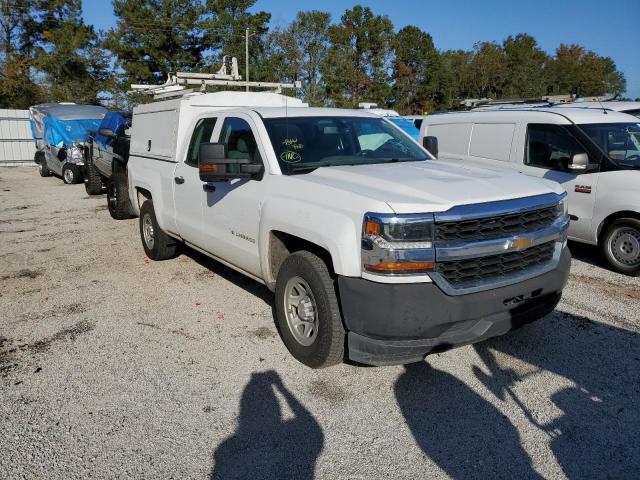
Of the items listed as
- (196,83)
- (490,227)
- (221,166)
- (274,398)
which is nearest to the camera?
(490,227)

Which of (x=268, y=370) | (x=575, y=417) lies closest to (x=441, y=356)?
(x=575, y=417)

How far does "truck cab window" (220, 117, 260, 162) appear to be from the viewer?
4.61m

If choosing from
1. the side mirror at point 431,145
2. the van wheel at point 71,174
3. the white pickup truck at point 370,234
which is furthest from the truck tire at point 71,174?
the side mirror at point 431,145

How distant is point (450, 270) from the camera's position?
3.23 m

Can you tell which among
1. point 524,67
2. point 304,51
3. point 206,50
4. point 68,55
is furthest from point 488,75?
point 68,55

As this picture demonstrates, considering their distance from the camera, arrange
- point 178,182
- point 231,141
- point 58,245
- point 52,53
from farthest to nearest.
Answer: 1. point 52,53
2. point 58,245
3. point 178,182
4. point 231,141

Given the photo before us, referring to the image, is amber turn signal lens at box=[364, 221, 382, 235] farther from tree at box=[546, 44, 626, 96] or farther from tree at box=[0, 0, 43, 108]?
tree at box=[546, 44, 626, 96]

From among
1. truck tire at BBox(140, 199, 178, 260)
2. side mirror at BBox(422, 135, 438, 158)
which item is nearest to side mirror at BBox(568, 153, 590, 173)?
side mirror at BBox(422, 135, 438, 158)

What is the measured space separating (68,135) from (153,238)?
11.0 m

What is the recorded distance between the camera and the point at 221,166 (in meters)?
4.23

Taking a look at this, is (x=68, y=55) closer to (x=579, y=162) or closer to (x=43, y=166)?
(x=43, y=166)

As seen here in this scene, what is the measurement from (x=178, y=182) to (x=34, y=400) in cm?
273

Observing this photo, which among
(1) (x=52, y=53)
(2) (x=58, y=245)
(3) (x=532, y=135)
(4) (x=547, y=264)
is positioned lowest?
(2) (x=58, y=245)

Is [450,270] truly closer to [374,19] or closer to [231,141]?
[231,141]
